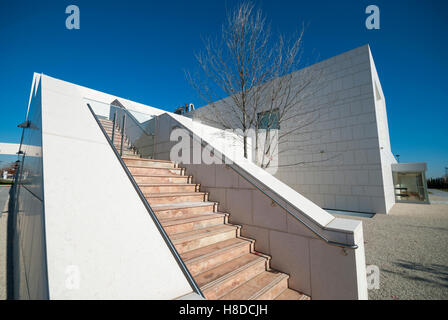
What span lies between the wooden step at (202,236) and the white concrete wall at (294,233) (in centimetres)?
29

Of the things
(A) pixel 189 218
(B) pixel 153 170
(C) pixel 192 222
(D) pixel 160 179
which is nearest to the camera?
(C) pixel 192 222

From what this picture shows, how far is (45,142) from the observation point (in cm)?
220

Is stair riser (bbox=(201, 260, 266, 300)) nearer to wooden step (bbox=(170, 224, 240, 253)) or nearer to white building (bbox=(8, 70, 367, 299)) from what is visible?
white building (bbox=(8, 70, 367, 299))

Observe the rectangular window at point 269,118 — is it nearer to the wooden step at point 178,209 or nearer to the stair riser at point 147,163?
the stair riser at point 147,163

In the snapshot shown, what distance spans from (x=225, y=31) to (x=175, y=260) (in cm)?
633

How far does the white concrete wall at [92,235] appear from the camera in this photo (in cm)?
123

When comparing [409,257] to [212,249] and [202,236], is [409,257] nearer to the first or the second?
[212,249]

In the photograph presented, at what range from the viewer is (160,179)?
4.06 m

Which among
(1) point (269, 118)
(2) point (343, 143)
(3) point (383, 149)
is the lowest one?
(3) point (383, 149)

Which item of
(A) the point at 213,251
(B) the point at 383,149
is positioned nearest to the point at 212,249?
(A) the point at 213,251

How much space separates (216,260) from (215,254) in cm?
9

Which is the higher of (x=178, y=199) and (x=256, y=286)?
(x=178, y=199)

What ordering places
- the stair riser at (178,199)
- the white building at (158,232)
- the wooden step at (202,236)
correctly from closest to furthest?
the white building at (158,232)
the wooden step at (202,236)
the stair riser at (178,199)

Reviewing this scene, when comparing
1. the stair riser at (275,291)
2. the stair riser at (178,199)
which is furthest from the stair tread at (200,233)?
the stair riser at (275,291)
